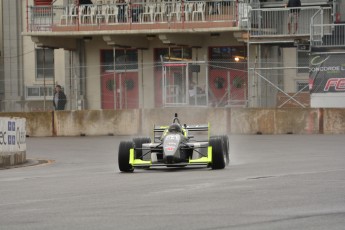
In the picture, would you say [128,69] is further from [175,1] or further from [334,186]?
[334,186]

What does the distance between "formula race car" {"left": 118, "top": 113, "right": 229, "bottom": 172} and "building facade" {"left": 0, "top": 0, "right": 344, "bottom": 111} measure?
1635 centimetres

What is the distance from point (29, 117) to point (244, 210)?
26925 millimetres

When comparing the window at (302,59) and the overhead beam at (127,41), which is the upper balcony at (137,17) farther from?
the window at (302,59)

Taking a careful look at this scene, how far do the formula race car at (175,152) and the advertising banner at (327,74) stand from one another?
49.7 ft

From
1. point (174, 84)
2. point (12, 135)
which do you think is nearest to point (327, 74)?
point (174, 84)

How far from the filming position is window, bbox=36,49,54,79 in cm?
4888

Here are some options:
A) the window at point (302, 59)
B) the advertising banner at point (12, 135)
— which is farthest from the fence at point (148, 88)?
the advertising banner at point (12, 135)

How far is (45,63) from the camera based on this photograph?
163 ft

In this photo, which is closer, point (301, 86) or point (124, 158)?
point (124, 158)

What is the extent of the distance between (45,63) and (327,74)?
17725mm

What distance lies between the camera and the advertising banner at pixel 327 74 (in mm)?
35594

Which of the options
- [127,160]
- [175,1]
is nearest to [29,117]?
[175,1]

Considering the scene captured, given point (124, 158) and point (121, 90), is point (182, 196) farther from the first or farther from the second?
point (121, 90)

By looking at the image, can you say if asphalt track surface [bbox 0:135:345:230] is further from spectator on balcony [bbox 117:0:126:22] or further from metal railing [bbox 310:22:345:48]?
spectator on balcony [bbox 117:0:126:22]
